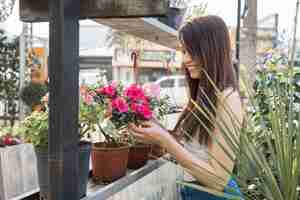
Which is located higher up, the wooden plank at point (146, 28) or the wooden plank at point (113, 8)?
the wooden plank at point (146, 28)

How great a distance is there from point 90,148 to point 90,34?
4.29 m

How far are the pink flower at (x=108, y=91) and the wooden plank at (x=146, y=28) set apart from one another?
648 millimetres

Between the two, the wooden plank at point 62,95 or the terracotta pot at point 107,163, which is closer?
the wooden plank at point 62,95

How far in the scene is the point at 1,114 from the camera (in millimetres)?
5262

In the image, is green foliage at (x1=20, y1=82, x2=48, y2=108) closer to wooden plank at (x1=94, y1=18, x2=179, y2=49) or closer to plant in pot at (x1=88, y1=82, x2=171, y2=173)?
wooden plank at (x1=94, y1=18, x2=179, y2=49)

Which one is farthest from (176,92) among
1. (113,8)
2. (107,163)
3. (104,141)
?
(113,8)

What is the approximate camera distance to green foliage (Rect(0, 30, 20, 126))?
4980 millimetres

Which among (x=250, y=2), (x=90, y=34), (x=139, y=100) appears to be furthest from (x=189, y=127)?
(x=90, y=34)

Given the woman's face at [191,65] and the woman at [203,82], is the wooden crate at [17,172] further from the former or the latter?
the woman's face at [191,65]

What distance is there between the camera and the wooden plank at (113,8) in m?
1.06

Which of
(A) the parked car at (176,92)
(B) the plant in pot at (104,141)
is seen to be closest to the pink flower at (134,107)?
(B) the plant in pot at (104,141)

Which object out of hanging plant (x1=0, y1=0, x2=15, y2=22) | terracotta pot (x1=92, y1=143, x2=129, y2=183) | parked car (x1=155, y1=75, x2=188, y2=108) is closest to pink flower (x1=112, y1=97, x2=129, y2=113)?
terracotta pot (x1=92, y1=143, x2=129, y2=183)

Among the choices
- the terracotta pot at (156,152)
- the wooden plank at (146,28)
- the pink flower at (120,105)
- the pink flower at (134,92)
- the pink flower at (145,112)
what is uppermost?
the wooden plank at (146,28)

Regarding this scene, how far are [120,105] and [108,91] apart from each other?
5.1 inches
